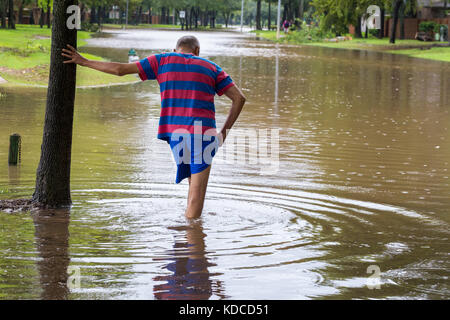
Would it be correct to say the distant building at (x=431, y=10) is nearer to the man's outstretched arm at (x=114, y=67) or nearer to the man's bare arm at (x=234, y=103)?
the man's bare arm at (x=234, y=103)

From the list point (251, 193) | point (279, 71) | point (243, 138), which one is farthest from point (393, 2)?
point (251, 193)

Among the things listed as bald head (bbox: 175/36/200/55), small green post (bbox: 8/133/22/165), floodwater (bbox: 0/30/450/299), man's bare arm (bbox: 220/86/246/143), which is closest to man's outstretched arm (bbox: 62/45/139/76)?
bald head (bbox: 175/36/200/55)

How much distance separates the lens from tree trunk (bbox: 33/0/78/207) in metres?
7.83

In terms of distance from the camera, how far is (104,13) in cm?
11731

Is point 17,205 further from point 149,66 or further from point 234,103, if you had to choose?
point 234,103

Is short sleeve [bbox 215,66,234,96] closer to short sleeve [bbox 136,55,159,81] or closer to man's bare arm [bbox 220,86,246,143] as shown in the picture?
man's bare arm [bbox 220,86,246,143]

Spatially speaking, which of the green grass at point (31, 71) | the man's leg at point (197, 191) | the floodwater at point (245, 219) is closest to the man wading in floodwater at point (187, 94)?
the man's leg at point (197, 191)

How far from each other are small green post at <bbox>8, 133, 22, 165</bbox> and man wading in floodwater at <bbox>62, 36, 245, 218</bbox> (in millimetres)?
3701

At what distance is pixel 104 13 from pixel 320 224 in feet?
371

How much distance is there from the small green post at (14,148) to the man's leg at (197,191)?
142 inches

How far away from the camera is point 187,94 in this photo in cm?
684

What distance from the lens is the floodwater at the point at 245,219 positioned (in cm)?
584

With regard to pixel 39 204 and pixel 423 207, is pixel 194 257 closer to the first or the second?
pixel 39 204
